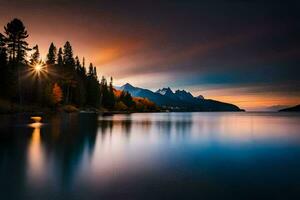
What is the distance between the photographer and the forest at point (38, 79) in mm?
57469

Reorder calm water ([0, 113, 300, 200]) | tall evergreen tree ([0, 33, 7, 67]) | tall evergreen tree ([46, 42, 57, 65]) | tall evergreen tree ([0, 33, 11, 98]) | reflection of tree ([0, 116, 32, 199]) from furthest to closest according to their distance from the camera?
tall evergreen tree ([46, 42, 57, 65])
tall evergreen tree ([0, 33, 7, 67])
tall evergreen tree ([0, 33, 11, 98])
calm water ([0, 113, 300, 200])
reflection of tree ([0, 116, 32, 199])

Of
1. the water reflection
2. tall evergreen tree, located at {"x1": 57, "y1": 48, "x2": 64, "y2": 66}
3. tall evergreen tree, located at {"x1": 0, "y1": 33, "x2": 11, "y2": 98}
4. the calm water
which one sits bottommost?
the calm water

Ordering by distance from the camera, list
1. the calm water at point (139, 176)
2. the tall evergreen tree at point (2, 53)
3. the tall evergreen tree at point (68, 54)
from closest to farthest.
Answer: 1. the calm water at point (139, 176)
2. the tall evergreen tree at point (2, 53)
3. the tall evergreen tree at point (68, 54)

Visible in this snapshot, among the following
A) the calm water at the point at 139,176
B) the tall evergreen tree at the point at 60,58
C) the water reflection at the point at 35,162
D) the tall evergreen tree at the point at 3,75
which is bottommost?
the calm water at the point at 139,176

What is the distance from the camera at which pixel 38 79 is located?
2842 inches

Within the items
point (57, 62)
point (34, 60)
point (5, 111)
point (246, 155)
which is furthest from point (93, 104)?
point (246, 155)

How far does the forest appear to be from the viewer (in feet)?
189

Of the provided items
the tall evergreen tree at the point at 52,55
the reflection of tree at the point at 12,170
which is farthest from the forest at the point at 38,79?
the reflection of tree at the point at 12,170

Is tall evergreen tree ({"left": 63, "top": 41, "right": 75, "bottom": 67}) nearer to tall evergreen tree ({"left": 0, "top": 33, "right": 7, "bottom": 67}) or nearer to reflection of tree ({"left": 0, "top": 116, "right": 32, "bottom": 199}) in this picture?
tall evergreen tree ({"left": 0, "top": 33, "right": 7, "bottom": 67})

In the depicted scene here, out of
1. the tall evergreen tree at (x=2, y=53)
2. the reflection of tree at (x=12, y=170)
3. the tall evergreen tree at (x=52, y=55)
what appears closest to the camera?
the reflection of tree at (x=12, y=170)

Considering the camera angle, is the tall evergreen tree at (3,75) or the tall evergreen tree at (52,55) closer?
Result: the tall evergreen tree at (3,75)

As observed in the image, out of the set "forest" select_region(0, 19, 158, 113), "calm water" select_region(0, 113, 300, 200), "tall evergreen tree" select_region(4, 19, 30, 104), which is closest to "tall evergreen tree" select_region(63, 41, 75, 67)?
"forest" select_region(0, 19, 158, 113)

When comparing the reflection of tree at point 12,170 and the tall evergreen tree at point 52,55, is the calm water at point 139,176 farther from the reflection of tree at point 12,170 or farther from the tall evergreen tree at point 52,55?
the tall evergreen tree at point 52,55

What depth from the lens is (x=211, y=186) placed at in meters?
8.54
